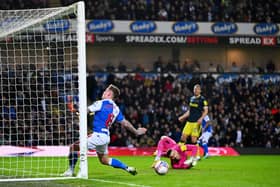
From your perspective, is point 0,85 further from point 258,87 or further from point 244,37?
point 244,37

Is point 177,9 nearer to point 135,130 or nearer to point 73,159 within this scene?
point 73,159

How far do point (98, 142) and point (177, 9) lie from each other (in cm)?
2393

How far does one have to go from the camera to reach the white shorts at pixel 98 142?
11.9 meters

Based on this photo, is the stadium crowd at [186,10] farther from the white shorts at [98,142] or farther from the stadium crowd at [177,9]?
the white shorts at [98,142]

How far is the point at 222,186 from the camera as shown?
10758 millimetres

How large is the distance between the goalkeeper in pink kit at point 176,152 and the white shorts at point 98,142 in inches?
94.3

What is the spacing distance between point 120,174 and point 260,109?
18525 millimetres

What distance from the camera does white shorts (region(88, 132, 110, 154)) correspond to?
39.0 ft

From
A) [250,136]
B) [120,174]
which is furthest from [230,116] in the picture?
[120,174]

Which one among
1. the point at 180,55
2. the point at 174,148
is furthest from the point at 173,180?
the point at 180,55

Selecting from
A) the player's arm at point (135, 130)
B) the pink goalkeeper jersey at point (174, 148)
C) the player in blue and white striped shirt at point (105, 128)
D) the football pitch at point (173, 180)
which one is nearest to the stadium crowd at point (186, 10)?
the pink goalkeeper jersey at point (174, 148)

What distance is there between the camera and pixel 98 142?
11.9m

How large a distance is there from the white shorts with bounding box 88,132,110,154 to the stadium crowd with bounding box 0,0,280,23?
68.7 ft

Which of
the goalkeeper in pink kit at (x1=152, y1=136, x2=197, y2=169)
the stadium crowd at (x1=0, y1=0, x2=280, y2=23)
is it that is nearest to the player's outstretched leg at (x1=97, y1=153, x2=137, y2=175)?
the goalkeeper in pink kit at (x1=152, y1=136, x2=197, y2=169)
